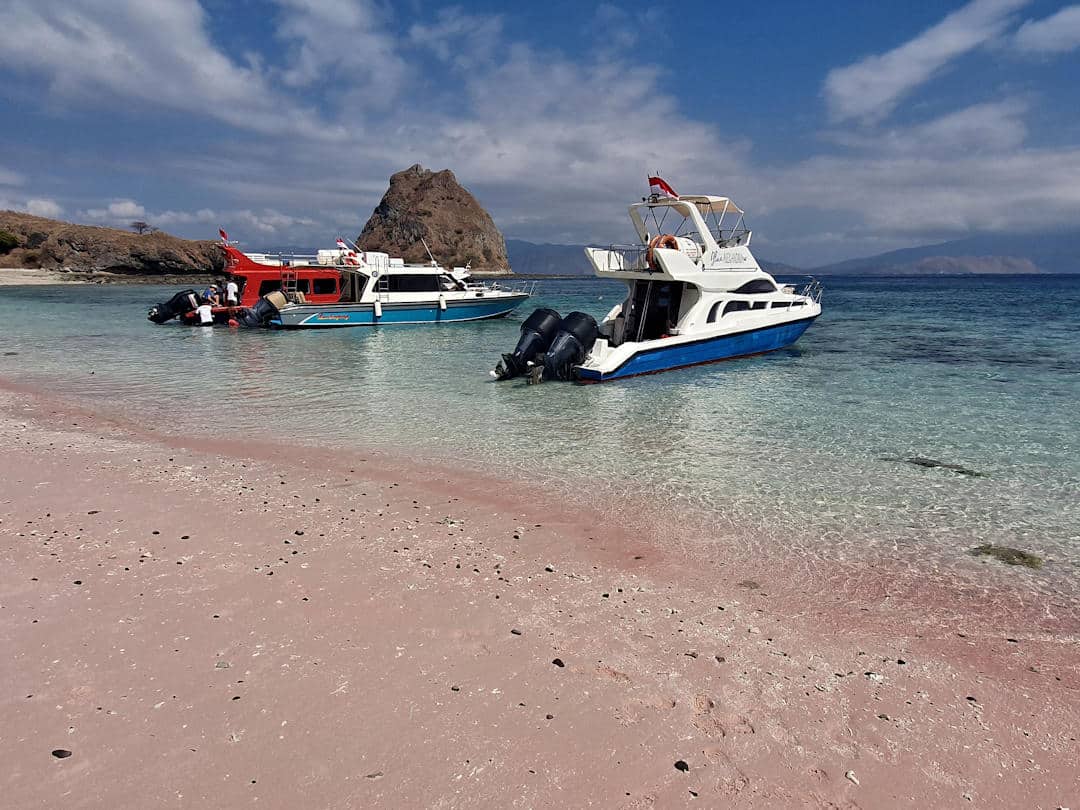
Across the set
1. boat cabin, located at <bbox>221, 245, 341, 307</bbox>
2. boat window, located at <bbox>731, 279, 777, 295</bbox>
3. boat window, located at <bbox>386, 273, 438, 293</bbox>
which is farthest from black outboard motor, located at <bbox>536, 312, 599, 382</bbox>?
boat cabin, located at <bbox>221, 245, 341, 307</bbox>

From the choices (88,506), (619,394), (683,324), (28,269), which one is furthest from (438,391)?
(28,269)

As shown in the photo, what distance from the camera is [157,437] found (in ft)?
33.2

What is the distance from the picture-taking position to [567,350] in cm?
1541

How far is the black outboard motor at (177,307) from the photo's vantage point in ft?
100

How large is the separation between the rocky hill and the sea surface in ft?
248

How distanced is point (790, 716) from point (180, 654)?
3.78 m

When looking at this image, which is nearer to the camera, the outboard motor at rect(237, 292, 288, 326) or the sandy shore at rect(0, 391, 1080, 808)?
the sandy shore at rect(0, 391, 1080, 808)

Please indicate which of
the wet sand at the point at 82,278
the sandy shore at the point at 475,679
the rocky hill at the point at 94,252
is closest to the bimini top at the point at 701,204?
the sandy shore at the point at 475,679

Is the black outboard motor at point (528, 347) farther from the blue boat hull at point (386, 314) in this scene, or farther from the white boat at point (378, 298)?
the blue boat hull at point (386, 314)

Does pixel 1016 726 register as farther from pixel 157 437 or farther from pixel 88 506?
pixel 157 437

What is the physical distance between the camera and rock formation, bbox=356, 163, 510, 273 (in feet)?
543

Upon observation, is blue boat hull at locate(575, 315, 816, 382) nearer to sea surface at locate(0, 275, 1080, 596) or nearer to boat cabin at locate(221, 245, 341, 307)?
sea surface at locate(0, 275, 1080, 596)

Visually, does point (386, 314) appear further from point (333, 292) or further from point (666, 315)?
point (666, 315)

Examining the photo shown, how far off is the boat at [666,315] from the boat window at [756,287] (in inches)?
1.1
